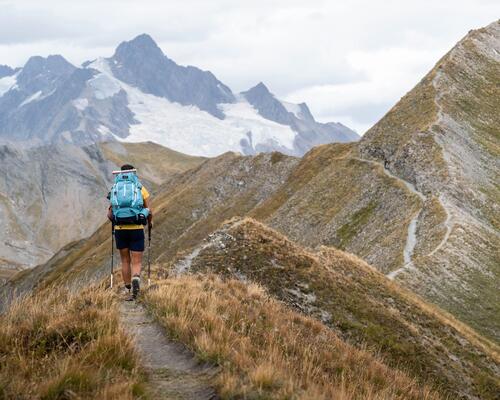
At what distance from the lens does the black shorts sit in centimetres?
1634

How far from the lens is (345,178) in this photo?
8562cm

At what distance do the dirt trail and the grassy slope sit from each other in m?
8.56

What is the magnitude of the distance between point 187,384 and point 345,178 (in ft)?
256

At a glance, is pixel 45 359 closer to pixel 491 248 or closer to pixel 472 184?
pixel 491 248

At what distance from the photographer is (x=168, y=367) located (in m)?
10.1

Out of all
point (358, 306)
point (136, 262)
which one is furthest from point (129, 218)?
point (358, 306)

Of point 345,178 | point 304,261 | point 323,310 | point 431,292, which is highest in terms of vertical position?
point 345,178

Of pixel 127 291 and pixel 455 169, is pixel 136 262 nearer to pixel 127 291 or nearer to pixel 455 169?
pixel 127 291

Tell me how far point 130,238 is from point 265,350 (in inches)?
263

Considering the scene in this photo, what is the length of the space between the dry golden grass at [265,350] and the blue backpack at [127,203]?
204 cm

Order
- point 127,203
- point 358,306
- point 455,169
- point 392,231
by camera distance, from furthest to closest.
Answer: point 455,169 → point 392,231 → point 358,306 → point 127,203

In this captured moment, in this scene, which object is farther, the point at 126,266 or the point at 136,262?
the point at 126,266


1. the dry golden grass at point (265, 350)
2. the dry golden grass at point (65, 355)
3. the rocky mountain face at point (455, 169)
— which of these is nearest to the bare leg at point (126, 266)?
the dry golden grass at point (265, 350)

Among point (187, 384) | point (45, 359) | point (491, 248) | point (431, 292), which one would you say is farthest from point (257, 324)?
point (491, 248)
